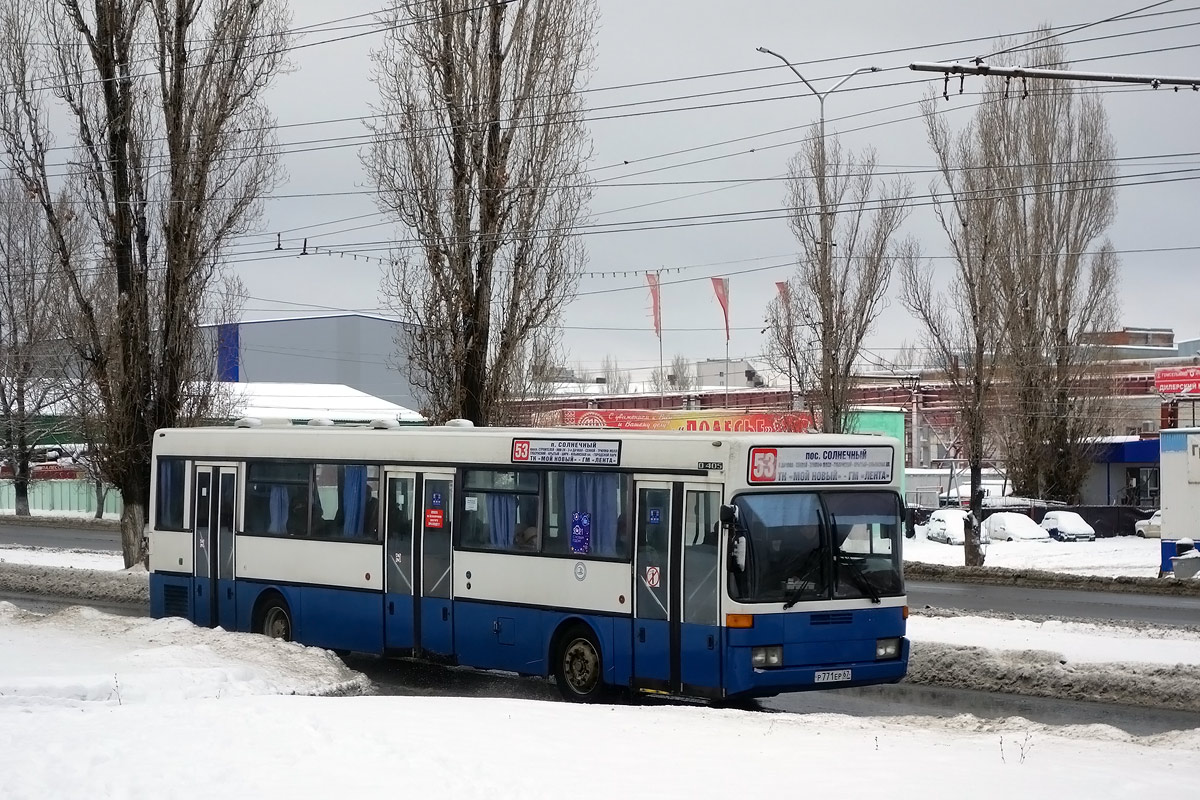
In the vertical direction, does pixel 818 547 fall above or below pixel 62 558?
above

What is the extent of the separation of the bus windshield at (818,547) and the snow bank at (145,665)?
4416 mm

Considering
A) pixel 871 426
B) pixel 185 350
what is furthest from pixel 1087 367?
pixel 185 350

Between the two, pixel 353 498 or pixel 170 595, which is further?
pixel 170 595

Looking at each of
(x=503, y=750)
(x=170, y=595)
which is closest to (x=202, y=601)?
(x=170, y=595)

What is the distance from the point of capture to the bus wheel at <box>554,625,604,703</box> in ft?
44.8

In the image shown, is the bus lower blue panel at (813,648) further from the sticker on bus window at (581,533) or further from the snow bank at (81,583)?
the snow bank at (81,583)

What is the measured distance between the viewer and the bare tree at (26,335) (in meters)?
48.7

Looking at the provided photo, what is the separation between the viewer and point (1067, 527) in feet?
134

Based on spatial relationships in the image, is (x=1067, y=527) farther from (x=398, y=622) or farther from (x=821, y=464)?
(x=821, y=464)

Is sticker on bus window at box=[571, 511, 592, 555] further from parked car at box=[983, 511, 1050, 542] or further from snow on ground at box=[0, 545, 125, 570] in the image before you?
parked car at box=[983, 511, 1050, 542]

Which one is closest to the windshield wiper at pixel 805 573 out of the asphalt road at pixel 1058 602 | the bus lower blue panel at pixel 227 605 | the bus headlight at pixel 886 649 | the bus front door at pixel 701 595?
the bus front door at pixel 701 595

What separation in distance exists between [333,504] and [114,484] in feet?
40.8

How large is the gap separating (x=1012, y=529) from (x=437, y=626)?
28.5 m

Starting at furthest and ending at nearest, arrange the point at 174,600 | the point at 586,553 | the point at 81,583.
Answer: the point at 81,583 < the point at 174,600 < the point at 586,553
